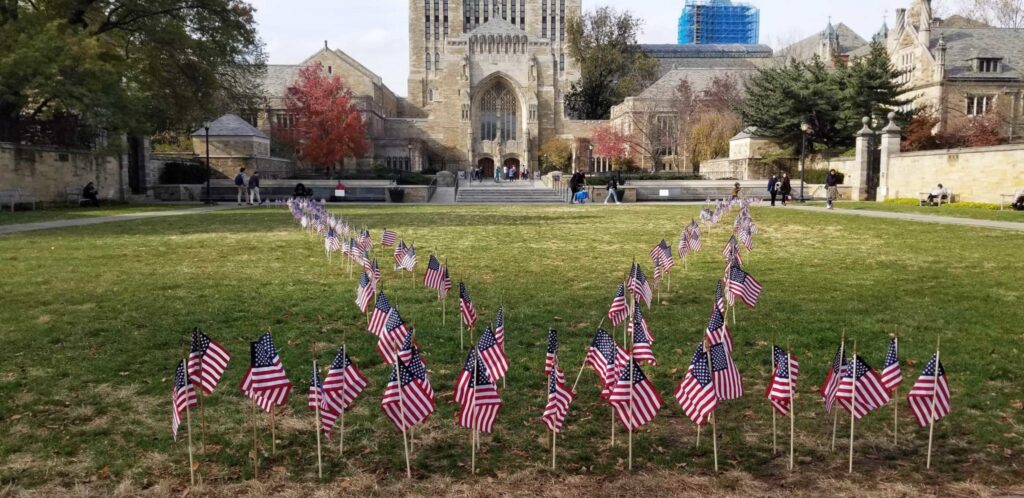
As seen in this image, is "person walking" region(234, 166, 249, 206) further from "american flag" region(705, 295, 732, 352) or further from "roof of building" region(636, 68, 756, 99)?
"roof of building" region(636, 68, 756, 99)

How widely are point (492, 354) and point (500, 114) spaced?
243 feet

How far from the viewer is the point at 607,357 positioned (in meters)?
5.41

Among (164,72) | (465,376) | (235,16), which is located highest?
(235,16)

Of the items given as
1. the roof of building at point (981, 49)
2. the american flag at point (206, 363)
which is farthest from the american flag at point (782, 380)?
the roof of building at point (981, 49)

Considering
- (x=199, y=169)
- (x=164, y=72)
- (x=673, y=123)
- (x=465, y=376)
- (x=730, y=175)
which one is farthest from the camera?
(x=673, y=123)

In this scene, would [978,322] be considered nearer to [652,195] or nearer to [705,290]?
[705,290]

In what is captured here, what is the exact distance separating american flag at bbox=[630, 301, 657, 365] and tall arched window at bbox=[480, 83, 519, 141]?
Answer: 239 ft

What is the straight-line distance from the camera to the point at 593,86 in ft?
278

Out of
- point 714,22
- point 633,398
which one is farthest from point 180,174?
point 714,22

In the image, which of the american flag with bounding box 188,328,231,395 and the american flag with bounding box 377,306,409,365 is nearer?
the american flag with bounding box 188,328,231,395

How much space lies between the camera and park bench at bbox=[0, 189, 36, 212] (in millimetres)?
26344

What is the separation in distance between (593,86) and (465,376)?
273 feet

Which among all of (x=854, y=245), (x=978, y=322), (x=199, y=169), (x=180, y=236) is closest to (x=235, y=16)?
(x=199, y=169)

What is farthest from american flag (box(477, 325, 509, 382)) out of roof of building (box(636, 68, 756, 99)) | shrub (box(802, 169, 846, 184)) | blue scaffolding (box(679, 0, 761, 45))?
blue scaffolding (box(679, 0, 761, 45))
